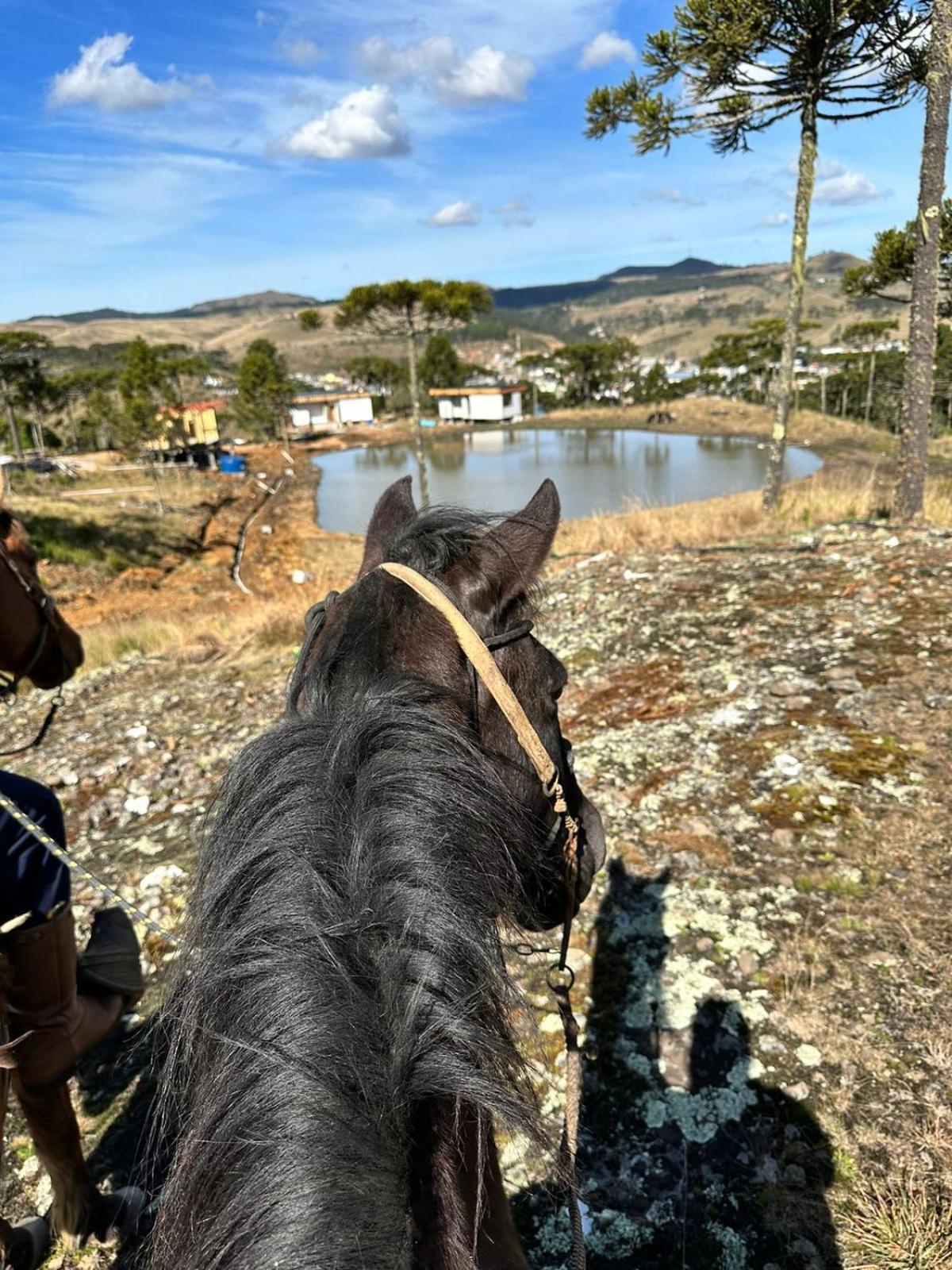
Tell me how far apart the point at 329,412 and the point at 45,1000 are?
72947 millimetres

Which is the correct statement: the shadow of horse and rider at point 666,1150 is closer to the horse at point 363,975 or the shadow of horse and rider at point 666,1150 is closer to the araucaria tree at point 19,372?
the horse at point 363,975

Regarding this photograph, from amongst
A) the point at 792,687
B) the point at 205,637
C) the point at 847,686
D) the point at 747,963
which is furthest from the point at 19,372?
the point at 747,963

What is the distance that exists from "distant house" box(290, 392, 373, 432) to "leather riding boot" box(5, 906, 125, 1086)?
66912 millimetres

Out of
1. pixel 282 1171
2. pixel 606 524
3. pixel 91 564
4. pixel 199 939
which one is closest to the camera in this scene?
pixel 282 1171

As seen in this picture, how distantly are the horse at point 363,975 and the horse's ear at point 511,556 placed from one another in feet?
0.05

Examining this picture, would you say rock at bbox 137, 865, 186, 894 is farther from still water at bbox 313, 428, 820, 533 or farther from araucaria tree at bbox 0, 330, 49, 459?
araucaria tree at bbox 0, 330, 49, 459

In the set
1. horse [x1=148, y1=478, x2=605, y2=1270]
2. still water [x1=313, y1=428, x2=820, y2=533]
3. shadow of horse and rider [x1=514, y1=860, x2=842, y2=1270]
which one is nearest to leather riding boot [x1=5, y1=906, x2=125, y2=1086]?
horse [x1=148, y1=478, x2=605, y2=1270]

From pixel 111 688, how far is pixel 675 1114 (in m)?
6.50

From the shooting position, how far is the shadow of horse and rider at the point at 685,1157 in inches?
73.5

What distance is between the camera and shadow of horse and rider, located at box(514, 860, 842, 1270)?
1868mm

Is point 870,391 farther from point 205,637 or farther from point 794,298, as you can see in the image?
point 205,637

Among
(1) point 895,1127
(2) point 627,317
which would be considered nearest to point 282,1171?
(1) point 895,1127

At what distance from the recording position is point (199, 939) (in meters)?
0.93

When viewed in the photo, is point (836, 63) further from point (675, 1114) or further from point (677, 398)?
point (677, 398)
